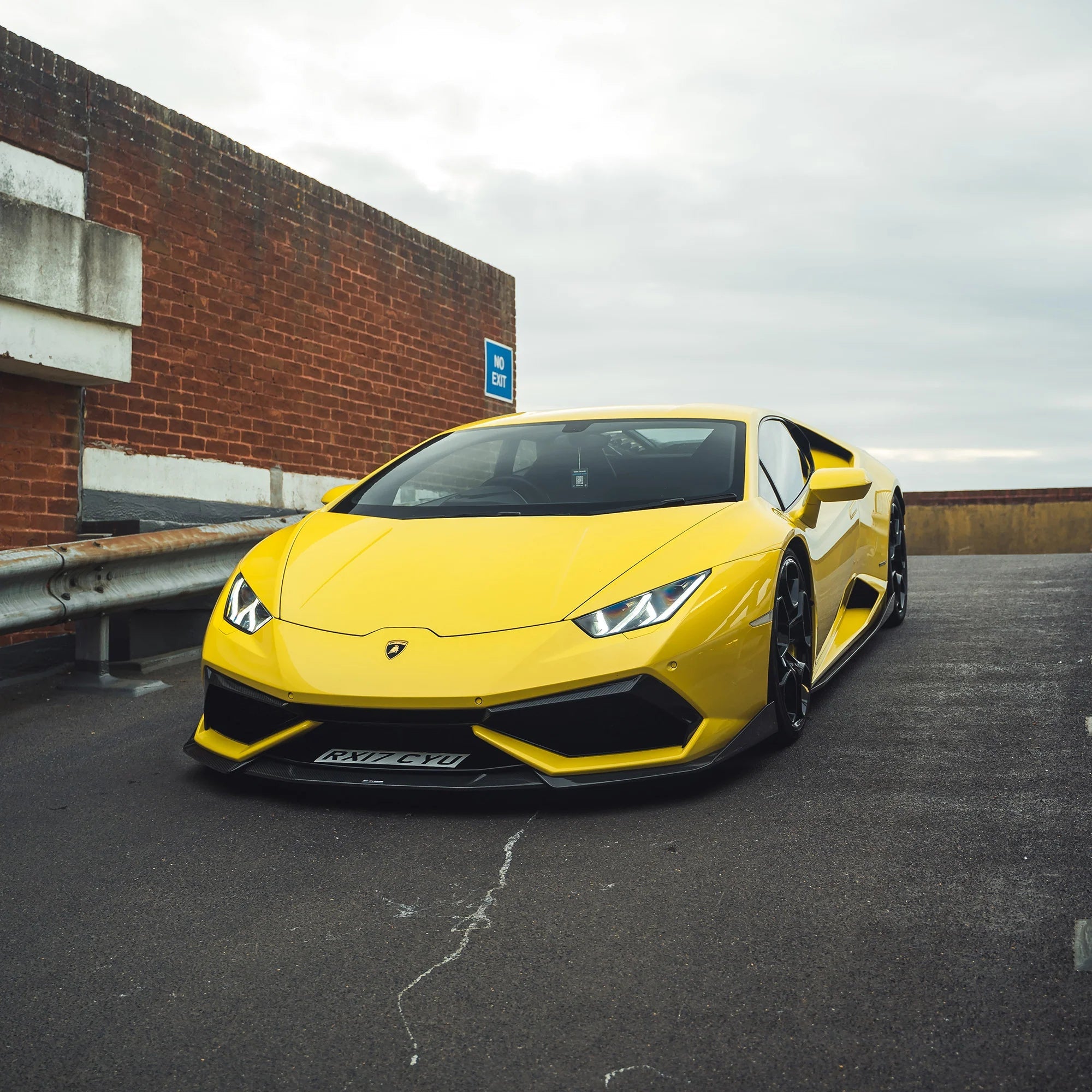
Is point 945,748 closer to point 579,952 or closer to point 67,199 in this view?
point 579,952

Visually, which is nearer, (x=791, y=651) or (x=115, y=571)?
(x=791, y=651)

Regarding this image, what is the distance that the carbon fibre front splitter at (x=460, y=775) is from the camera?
3.28 m

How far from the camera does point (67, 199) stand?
7312 millimetres

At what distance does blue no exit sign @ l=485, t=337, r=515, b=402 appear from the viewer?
40.9 ft

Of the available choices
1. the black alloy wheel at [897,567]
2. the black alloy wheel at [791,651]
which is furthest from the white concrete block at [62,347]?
the black alloy wheel at [897,567]

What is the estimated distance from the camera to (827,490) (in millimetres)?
4602

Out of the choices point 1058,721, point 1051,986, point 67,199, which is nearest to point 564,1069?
point 1051,986

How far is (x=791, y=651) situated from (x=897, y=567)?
2800 millimetres

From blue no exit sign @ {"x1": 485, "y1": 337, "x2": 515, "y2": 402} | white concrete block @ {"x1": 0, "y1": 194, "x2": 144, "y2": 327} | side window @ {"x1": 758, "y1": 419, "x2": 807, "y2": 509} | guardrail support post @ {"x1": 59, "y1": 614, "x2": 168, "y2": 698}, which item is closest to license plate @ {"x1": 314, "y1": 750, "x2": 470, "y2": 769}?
side window @ {"x1": 758, "y1": 419, "x2": 807, "y2": 509}

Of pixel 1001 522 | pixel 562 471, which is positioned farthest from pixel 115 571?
pixel 1001 522

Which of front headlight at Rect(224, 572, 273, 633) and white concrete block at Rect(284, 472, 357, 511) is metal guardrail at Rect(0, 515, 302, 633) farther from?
white concrete block at Rect(284, 472, 357, 511)

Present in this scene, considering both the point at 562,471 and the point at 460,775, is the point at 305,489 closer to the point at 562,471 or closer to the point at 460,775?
the point at 562,471

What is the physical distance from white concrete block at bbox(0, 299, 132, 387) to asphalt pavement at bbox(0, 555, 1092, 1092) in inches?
105

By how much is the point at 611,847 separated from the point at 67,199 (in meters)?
6.08
